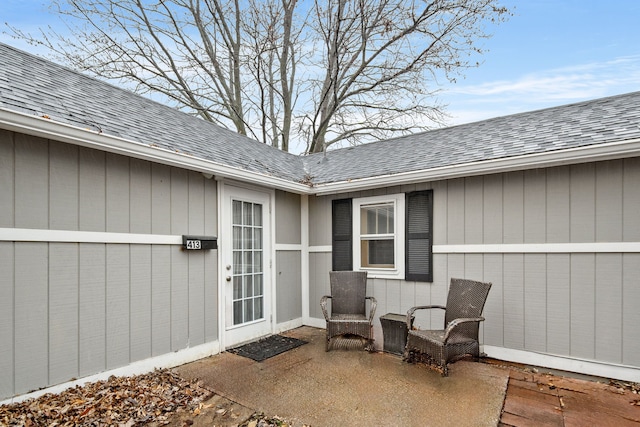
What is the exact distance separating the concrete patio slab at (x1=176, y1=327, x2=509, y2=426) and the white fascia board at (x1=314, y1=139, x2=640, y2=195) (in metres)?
2.25

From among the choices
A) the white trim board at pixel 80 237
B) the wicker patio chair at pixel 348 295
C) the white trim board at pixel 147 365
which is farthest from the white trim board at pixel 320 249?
the white trim board at pixel 80 237

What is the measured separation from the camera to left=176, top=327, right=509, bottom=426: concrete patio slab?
2592mm

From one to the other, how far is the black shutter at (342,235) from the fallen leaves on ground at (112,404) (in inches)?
106

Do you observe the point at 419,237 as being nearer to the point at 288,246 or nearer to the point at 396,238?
the point at 396,238

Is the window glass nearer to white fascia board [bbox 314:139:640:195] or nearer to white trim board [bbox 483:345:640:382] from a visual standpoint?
white fascia board [bbox 314:139:640:195]

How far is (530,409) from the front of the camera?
2686 millimetres

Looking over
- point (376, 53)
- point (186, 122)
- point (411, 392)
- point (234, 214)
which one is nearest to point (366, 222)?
point (234, 214)

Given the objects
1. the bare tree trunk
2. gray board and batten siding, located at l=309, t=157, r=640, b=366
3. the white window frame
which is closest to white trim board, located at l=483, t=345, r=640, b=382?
gray board and batten siding, located at l=309, t=157, r=640, b=366

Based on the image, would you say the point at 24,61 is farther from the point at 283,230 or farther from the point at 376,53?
the point at 376,53

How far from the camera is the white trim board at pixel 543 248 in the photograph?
326 cm

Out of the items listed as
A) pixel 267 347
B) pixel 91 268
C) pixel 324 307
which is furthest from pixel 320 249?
pixel 91 268

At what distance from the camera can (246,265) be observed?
4656mm

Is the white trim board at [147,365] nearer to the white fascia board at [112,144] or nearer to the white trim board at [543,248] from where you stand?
the white fascia board at [112,144]

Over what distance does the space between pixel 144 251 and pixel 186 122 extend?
2.36 m
